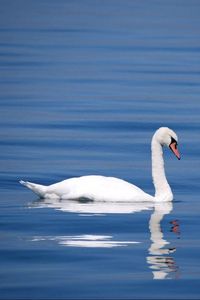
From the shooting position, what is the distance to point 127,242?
13883 mm

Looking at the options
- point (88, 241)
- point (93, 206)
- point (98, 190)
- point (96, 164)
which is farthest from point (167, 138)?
point (88, 241)

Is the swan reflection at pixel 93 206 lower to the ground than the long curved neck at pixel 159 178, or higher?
lower

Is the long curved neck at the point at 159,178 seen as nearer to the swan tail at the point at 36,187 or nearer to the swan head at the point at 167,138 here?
the swan head at the point at 167,138

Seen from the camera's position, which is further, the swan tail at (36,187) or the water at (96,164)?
the swan tail at (36,187)

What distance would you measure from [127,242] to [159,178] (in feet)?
11.9

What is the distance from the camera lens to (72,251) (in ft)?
43.3

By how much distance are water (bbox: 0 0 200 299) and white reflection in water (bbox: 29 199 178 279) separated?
0.5 inches

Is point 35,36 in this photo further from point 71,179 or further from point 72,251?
point 72,251

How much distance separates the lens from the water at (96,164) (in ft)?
40.1

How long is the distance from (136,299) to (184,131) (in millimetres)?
12853

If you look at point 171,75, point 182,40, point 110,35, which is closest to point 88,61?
point 171,75

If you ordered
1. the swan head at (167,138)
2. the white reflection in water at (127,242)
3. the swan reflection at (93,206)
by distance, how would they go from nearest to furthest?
the white reflection in water at (127,242) < the swan reflection at (93,206) < the swan head at (167,138)

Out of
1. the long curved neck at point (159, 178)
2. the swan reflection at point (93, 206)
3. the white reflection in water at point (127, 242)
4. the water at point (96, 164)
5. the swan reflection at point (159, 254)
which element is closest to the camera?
the water at point (96, 164)

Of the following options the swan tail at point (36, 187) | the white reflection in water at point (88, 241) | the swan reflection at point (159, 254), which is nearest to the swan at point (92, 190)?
the swan tail at point (36, 187)
